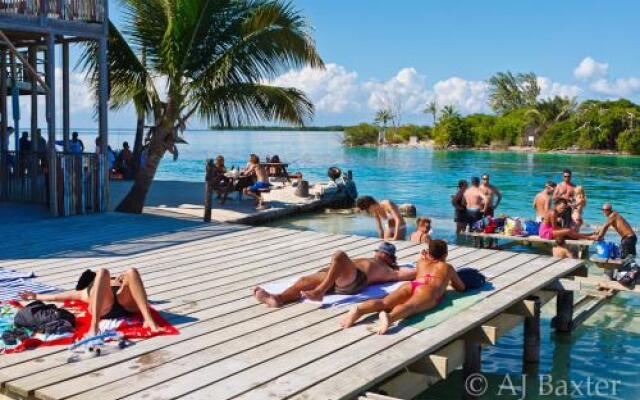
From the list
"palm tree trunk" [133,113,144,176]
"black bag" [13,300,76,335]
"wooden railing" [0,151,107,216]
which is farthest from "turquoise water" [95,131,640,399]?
"wooden railing" [0,151,107,216]

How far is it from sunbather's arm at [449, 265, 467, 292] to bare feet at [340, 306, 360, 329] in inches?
53.5

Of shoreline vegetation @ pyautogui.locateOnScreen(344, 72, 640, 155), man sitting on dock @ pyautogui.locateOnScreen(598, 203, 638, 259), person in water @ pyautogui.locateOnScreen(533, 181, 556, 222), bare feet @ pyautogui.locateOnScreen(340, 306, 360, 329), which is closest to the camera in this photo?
bare feet @ pyautogui.locateOnScreen(340, 306, 360, 329)

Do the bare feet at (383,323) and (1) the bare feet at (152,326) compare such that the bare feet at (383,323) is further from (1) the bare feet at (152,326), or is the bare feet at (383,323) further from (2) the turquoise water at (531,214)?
(2) the turquoise water at (531,214)

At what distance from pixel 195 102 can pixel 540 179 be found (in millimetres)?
30530

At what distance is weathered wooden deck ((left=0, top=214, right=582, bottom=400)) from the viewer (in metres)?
4.39

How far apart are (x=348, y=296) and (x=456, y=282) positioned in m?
1.10

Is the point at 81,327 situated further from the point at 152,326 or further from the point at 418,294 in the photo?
the point at 418,294

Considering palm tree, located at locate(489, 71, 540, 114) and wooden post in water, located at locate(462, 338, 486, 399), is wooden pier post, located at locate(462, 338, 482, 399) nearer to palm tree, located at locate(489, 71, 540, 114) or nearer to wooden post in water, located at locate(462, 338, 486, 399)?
wooden post in water, located at locate(462, 338, 486, 399)

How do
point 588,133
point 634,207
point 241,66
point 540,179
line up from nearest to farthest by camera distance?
point 241,66 < point 634,207 < point 540,179 < point 588,133

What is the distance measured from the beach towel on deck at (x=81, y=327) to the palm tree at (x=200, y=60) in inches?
348

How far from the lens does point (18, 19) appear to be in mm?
10930

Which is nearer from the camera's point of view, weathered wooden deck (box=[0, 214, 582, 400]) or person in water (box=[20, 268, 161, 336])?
weathered wooden deck (box=[0, 214, 582, 400])

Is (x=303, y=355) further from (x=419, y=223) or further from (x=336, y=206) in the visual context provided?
(x=336, y=206)

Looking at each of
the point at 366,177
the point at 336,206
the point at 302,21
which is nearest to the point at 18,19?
the point at 302,21
